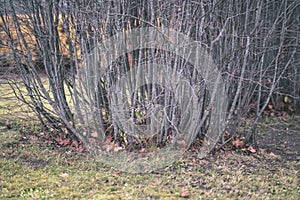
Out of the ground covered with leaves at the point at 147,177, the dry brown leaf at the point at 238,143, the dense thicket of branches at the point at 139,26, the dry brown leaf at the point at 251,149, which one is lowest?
the dry brown leaf at the point at 251,149

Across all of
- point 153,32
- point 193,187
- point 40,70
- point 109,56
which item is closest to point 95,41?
point 109,56

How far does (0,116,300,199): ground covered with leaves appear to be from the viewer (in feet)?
11.4

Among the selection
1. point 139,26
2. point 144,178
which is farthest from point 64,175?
point 139,26

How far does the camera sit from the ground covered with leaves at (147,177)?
11.4 ft

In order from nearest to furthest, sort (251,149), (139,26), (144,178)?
1. (144,178)
2. (139,26)
3. (251,149)

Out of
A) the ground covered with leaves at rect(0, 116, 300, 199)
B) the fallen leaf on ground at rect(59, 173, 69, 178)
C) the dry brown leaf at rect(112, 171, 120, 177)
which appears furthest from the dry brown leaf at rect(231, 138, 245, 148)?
the fallen leaf on ground at rect(59, 173, 69, 178)

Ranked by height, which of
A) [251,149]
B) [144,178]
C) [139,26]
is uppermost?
[139,26]

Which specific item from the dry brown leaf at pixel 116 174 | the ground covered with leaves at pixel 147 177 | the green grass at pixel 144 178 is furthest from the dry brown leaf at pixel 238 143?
the dry brown leaf at pixel 116 174

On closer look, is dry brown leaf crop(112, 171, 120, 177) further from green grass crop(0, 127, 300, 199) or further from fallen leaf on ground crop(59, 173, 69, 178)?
fallen leaf on ground crop(59, 173, 69, 178)

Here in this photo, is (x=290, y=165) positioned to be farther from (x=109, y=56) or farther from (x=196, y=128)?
(x=109, y=56)

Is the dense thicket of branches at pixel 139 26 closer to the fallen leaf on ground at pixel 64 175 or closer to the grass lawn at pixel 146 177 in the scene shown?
the grass lawn at pixel 146 177

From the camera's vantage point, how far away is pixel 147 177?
388 cm

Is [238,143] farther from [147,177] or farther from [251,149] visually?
[147,177]

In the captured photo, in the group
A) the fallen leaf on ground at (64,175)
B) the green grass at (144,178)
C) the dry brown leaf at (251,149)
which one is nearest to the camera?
the green grass at (144,178)
